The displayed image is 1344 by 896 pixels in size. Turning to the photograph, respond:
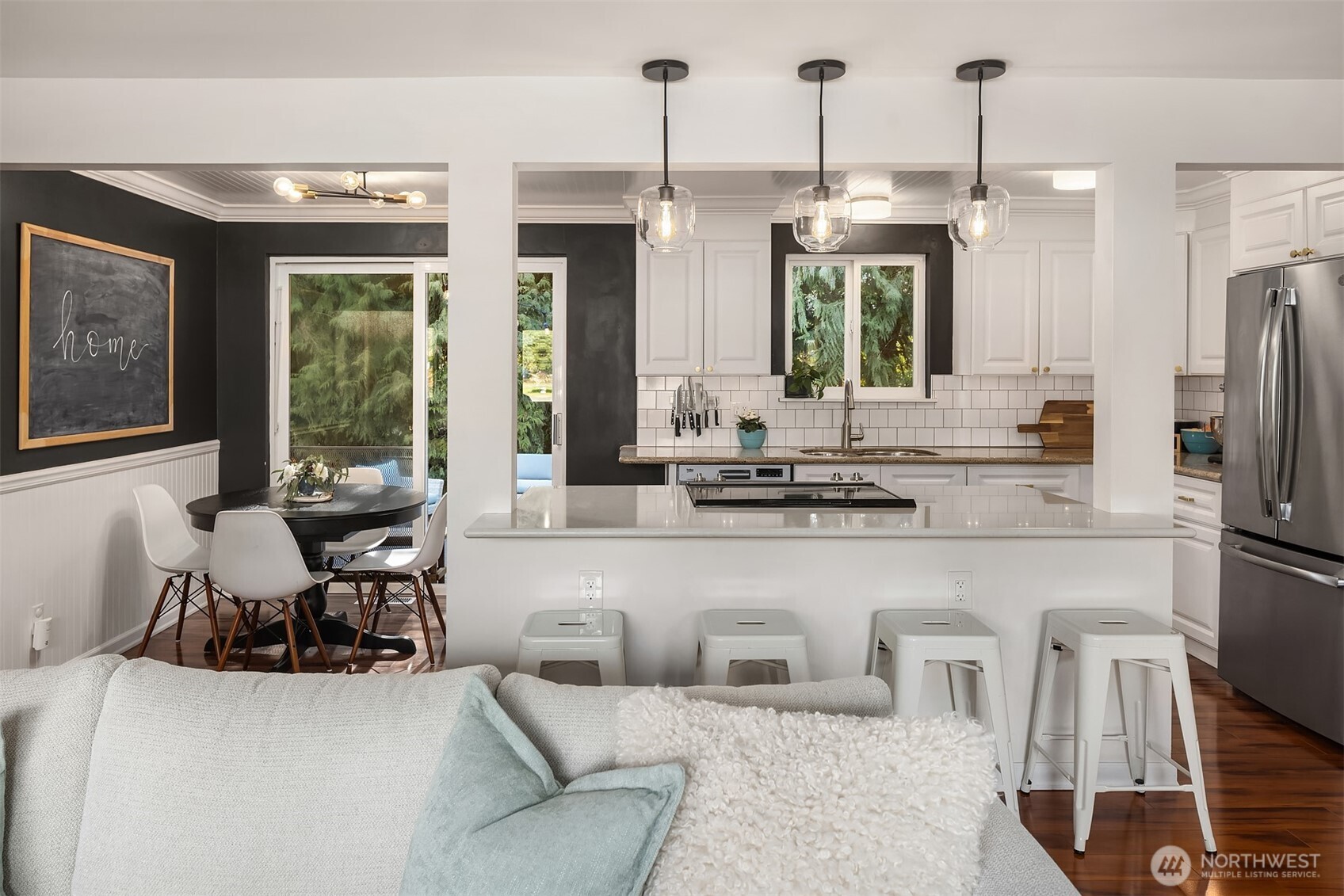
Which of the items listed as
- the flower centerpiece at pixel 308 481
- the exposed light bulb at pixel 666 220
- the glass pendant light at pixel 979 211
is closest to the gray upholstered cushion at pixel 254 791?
the exposed light bulb at pixel 666 220

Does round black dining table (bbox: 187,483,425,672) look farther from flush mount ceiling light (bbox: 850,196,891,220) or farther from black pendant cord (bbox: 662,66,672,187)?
flush mount ceiling light (bbox: 850,196,891,220)

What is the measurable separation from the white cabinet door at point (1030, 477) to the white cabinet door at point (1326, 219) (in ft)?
5.53

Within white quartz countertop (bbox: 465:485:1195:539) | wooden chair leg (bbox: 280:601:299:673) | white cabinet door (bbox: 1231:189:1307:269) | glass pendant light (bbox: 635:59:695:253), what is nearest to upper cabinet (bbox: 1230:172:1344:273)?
white cabinet door (bbox: 1231:189:1307:269)

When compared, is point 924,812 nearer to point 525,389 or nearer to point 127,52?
point 127,52

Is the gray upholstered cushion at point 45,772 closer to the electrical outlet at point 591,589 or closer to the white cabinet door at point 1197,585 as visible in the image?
the electrical outlet at point 591,589

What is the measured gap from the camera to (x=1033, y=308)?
525 centimetres

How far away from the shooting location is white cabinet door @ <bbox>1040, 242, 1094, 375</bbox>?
521 cm

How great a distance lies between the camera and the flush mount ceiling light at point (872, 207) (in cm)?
488

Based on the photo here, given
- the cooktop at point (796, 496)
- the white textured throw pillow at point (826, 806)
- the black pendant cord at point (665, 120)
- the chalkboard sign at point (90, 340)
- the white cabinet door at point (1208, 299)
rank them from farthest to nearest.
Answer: the white cabinet door at point (1208, 299) < the chalkboard sign at point (90, 340) < the cooktop at point (796, 496) < the black pendant cord at point (665, 120) < the white textured throw pillow at point (826, 806)

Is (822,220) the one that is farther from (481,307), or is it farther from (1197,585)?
(1197,585)

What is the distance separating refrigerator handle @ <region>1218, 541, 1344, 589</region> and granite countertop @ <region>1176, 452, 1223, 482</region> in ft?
1.08

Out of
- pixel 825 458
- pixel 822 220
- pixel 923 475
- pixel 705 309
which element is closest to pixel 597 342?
pixel 705 309

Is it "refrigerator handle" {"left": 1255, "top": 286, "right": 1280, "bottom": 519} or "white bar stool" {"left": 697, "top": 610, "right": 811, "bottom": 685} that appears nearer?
"white bar stool" {"left": 697, "top": 610, "right": 811, "bottom": 685}

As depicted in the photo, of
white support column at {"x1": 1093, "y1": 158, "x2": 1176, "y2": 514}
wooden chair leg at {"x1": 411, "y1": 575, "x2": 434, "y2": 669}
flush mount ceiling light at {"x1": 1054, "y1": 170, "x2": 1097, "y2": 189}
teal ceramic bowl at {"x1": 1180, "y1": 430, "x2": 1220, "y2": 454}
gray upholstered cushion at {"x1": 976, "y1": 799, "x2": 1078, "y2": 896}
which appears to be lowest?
wooden chair leg at {"x1": 411, "y1": 575, "x2": 434, "y2": 669}
